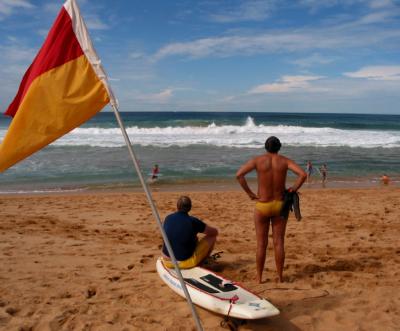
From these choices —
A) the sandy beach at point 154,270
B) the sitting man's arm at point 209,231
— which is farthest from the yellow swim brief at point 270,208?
the sandy beach at point 154,270

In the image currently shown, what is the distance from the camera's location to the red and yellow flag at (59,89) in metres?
3.51

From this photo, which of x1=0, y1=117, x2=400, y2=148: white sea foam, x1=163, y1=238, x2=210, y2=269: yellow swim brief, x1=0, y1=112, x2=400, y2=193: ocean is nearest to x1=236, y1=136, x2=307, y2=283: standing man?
x1=163, y1=238, x2=210, y2=269: yellow swim brief

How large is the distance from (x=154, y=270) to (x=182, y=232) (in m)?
1.16

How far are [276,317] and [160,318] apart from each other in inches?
51.4

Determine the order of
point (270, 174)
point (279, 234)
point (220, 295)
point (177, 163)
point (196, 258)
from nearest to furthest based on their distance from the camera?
point (220, 295)
point (270, 174)
point (279, 234)
point (196, 258)
point (177, 163)

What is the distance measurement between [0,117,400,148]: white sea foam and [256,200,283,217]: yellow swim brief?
27057mm

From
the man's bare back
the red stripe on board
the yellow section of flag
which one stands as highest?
the red stripe on board

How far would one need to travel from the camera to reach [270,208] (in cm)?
504

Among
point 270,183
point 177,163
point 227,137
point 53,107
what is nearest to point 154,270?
point 270,183

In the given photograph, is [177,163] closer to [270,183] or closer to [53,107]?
[270,183]

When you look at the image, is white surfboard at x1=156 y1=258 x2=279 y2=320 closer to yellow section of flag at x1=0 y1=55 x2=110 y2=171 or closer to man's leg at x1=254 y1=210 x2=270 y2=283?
man's leg at x1=254 y1=210 x2=270 y2=283

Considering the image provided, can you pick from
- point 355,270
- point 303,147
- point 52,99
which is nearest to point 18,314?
point 52,99

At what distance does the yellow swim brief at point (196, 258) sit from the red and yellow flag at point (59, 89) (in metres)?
2.58

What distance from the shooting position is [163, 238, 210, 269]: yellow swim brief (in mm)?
5371
